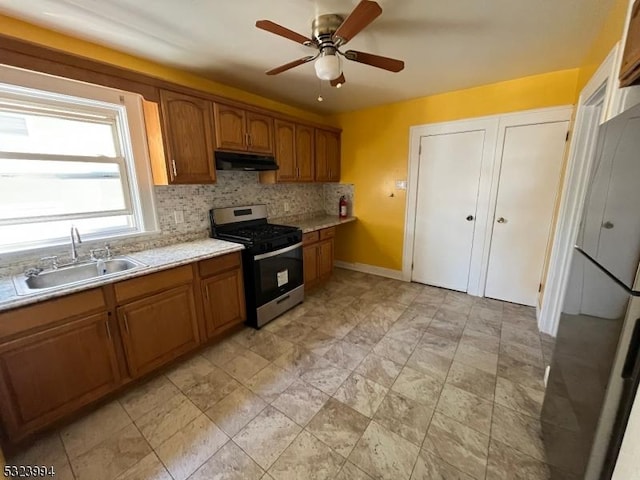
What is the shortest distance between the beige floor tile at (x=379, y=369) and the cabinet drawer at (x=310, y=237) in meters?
1.49

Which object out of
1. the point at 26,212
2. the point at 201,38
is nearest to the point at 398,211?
the point at 201,38

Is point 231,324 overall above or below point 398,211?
below

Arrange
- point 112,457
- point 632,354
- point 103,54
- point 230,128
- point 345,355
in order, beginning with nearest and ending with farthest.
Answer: point 632,354 → point 112,457 → point 103,54 → point 345,355 → point 230,128

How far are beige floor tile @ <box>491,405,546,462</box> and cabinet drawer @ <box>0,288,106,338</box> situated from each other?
245 cm

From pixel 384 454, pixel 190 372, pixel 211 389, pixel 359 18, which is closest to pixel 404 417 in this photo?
pixel 384 454

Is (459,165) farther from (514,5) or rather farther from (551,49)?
(514,5)

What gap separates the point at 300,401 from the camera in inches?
67.4

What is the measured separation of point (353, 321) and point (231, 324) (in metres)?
1.20

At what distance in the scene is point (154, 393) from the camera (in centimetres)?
179

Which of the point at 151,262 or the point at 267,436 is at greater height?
the point at 151,262

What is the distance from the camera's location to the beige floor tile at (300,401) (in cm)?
161

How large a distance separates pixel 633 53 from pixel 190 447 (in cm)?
280

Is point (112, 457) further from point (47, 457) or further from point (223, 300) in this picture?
point (223, 300)

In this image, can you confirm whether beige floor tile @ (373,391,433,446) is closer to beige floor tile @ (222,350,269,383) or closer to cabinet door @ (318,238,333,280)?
beige floor tile @ (222,350,269,383)
